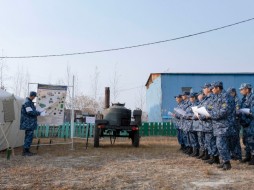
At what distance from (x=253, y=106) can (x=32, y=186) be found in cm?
499

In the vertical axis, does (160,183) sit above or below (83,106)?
below

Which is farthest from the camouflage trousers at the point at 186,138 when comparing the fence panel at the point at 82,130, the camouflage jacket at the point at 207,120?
the fence panel at the point at 82,130

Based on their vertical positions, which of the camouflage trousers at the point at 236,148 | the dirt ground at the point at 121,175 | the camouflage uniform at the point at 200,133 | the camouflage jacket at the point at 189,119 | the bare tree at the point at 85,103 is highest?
the bare tree at the point at 85,103

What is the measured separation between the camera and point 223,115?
23.2ft

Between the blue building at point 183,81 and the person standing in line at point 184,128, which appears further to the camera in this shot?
the blue building at point 183,81

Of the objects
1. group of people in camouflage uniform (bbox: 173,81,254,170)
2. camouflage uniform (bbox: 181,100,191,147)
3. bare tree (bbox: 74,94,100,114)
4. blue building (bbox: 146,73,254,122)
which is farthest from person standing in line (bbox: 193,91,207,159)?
bare tree (bbox: 74,94,100,114)

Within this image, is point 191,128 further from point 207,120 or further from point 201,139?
point 207,120

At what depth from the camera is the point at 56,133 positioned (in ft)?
66.4

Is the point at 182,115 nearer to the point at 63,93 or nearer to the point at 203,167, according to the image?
the point at 203,167

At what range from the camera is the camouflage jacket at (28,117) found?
10125 mm

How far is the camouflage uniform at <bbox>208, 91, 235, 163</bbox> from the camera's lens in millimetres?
7105

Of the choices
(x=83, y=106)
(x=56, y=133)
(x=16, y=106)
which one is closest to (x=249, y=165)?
(x=16, y=106)

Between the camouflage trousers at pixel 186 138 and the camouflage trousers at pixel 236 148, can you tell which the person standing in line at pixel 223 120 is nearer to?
the camouflage trousers at pixel 236 148

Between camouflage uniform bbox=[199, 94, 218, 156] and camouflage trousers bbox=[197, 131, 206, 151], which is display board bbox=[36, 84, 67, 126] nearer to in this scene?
camouflage trousers bbox=[197, 131, 206, 151]
